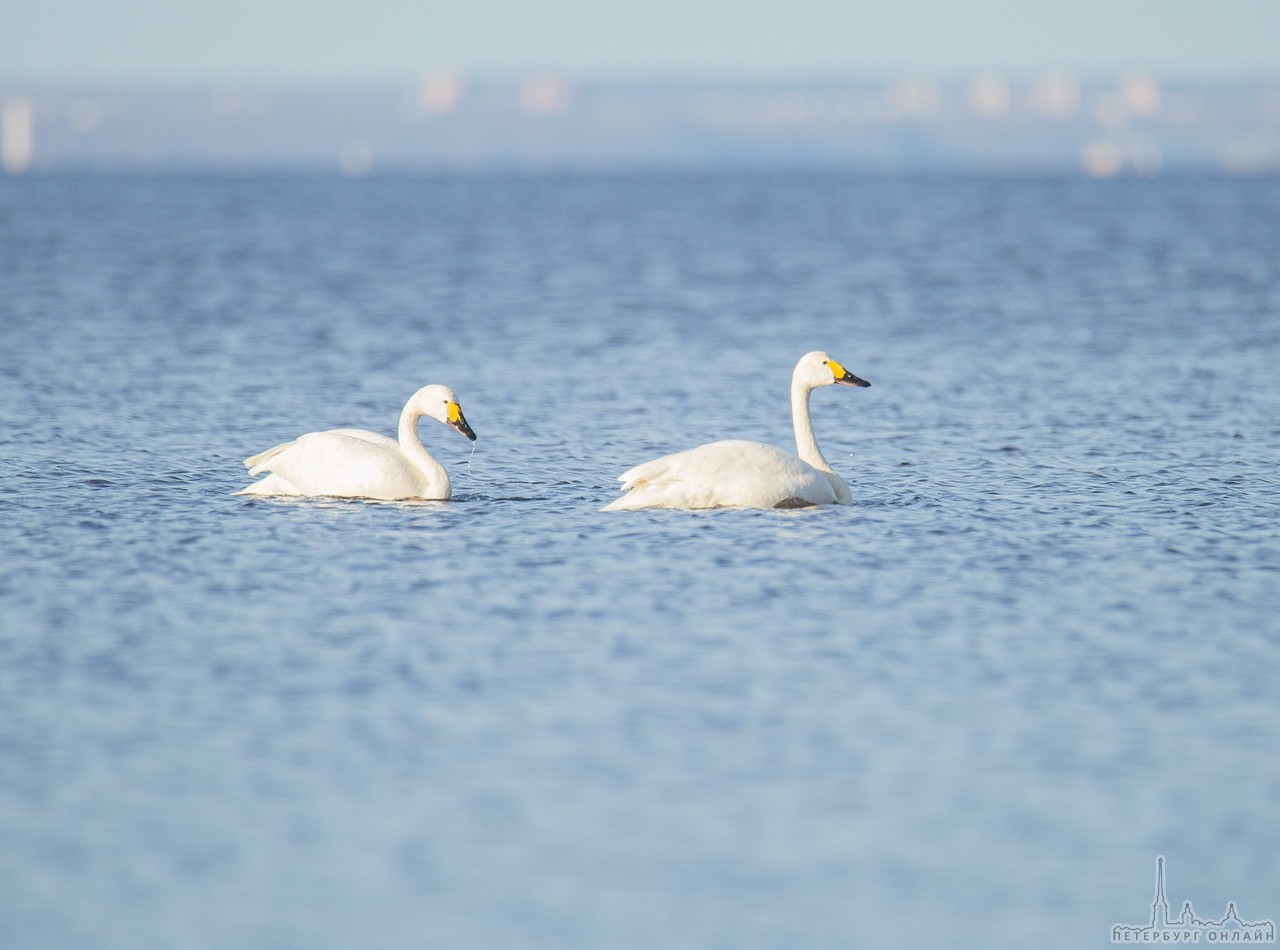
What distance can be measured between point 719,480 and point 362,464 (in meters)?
2.77

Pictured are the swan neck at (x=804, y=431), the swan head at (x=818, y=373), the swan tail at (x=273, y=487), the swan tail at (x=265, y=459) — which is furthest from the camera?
the swan head at (x=818, y=373)

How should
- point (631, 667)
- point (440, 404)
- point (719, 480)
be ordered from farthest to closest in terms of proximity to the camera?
point (440, 404)
point (719, 480)
point (631, 667)

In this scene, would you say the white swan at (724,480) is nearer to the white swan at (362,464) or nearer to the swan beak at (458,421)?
the swan beak at (458,421)

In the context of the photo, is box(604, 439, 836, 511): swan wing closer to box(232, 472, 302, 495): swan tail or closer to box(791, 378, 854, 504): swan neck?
box(791, 378, 854, 504): swan neck

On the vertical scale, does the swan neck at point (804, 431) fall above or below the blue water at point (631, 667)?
above

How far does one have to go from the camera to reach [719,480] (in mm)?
13773

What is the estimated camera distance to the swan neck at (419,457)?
1445 cm

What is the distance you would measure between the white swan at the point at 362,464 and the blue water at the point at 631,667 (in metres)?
0.27

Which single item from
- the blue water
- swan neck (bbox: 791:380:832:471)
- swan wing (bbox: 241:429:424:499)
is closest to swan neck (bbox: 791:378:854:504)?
swan neck (bbox: 791:380:832:471)

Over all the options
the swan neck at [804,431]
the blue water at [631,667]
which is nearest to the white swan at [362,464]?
the blue water at [631,667]

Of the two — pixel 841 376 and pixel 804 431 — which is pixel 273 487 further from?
pixel 841 376

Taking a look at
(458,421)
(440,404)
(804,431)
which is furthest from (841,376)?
(440,404)

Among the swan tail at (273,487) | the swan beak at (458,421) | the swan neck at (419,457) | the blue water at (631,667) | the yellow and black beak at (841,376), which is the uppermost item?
the yellow and black beak at (841,376)

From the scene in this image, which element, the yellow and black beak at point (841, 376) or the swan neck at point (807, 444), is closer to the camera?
the swan neck at point (807, 444)
